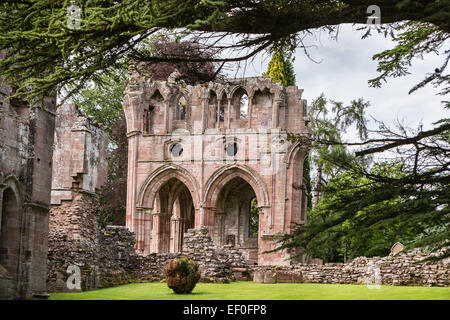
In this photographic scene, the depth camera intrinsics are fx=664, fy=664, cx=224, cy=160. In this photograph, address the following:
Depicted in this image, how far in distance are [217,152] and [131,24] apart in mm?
21192

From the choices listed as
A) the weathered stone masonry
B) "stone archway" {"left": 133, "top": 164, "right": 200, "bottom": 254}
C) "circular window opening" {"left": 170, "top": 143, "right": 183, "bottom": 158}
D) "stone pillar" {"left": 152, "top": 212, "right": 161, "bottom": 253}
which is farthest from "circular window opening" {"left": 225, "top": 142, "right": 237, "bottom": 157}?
the weathered stone masonry

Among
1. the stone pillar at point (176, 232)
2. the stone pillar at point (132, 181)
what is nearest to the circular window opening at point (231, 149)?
the stone pillar at point (132, 181)

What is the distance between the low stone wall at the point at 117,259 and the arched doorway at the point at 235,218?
559 centimetres

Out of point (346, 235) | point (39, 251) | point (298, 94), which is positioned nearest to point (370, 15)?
point (346, 235)

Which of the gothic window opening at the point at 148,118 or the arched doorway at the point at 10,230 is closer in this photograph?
the arched doorway at the point at 10,230

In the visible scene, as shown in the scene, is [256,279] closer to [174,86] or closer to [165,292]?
[165,292]

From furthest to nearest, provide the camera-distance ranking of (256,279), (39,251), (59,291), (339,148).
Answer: (256,279), (59,291), (39,251), (339,148)

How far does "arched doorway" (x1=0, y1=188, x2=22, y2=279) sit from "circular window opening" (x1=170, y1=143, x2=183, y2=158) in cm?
1557

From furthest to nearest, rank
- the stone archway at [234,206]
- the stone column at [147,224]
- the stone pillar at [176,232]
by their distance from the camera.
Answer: the stone pillar at [176,232] < the stone column at [147,224] < the stone archway at [234,206]

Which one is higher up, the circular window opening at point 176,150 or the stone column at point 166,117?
the stone column at point 166,117

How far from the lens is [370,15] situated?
24.4 feet

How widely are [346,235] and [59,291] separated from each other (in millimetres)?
11857

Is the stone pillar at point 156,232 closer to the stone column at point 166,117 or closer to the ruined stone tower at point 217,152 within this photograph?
the ruined stone tower at point 217,152

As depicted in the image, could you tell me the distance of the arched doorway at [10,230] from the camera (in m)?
13.3
